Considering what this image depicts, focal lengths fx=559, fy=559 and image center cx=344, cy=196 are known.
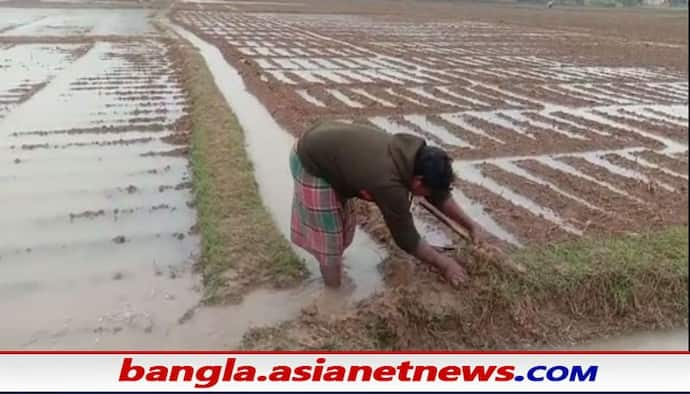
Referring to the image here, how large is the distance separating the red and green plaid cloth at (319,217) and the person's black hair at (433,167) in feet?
2.29

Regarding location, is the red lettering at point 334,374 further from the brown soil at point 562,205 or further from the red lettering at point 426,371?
the brown soil at point 562,205

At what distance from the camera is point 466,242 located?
3709 millimetres

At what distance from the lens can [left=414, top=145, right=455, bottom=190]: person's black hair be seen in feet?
8.98

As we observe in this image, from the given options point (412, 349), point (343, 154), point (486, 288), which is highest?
point (343, 154)

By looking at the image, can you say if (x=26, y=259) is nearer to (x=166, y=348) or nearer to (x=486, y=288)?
(x=166, y=348)

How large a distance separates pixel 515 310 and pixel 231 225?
7.67ft

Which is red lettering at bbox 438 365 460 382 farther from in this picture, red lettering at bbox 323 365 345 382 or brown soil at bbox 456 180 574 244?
brown soil at bbox 456 180 574 244

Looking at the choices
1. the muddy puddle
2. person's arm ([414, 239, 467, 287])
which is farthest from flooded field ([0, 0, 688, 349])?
the muddy puddle

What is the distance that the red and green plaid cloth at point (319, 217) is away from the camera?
131 inches

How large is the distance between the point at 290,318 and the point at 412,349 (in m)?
0.79

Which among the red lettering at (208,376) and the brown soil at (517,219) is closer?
the red lettering at (208,376)

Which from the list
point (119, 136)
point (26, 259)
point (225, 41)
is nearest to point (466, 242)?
point (26, 259)

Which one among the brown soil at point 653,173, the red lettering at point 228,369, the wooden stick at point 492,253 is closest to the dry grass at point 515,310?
the wooden stick at point 492,253

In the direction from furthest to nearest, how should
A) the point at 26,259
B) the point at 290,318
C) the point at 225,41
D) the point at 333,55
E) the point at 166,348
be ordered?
the point at 225,41
the point at 333,55
the point at 26,259
the point at 290,318
the point at 166,348
